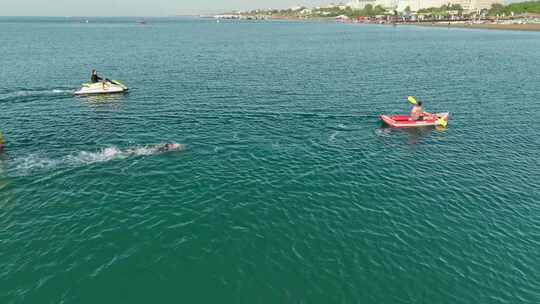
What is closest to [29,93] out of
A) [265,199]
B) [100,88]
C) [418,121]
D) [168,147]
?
[100,88]

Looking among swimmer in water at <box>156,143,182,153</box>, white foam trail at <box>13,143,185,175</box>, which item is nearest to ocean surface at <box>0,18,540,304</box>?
white foam trail at <box>13,143,185,175</box>

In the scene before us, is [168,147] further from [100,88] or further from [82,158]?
[100,88]

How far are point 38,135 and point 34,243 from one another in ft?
87.4

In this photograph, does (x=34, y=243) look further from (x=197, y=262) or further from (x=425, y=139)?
(x=425, y=139)

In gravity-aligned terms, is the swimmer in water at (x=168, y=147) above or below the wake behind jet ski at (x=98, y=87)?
below

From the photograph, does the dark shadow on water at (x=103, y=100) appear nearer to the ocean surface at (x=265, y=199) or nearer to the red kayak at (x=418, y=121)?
the ocean surface at (x=265, y=199)

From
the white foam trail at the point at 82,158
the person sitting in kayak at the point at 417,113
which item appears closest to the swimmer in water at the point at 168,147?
the white foam trail at the point at 82,158

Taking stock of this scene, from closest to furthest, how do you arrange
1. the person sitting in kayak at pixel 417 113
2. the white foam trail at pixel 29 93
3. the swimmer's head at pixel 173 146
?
1. the swimmer's head at pixel 173 146
2. the person sitting in kayak at pixel 417 113
3. the white foam trail at pixel 29 93

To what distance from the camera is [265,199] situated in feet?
115

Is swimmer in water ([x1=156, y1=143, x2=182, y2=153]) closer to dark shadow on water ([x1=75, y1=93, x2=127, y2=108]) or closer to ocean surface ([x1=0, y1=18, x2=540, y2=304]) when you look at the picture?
ocean surface ([x1=0, y1=18, x2=540, y2=304])

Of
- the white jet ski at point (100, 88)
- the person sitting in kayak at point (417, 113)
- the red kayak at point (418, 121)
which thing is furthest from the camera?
the white jet ski at point (100, 88)

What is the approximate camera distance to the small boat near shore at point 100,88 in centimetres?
7231

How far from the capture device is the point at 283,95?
73562 millimetres

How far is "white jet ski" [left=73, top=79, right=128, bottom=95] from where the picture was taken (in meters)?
72.3
